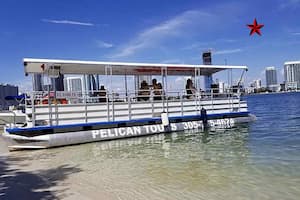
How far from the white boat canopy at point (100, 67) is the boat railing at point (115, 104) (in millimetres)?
1224

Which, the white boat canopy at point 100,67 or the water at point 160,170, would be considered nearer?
the water at point 160,170

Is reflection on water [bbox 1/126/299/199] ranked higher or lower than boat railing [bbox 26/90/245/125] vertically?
lower

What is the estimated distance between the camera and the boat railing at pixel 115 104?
13227mm

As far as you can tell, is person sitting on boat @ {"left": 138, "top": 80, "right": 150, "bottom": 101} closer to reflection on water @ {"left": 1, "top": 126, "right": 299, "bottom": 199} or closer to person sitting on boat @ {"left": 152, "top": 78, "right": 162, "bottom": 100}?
person sitting on boat @ {"left": 152, "top": 78, "right": 162, "bottom": 100}

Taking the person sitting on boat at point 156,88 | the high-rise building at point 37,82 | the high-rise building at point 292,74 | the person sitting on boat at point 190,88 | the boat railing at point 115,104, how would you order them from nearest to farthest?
the boat railing at point 115,104 < the high-rise building at point 37,82 < the person sitting on boat at point 156,88 < the person sitting on boat at point 190,88 < the high-rise building at point 292,74

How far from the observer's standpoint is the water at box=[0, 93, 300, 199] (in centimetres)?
634

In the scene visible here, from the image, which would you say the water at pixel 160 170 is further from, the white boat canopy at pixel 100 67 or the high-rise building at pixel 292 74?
the high-rise building at pixel 292 74

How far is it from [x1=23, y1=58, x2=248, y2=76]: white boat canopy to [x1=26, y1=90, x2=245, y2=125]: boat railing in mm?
1224

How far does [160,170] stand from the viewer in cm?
827

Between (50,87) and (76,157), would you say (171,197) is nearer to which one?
(76,157)

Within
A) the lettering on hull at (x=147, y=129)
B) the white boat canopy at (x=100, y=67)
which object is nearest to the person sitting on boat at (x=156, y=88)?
the white boat canopy at (x=100, y=67)

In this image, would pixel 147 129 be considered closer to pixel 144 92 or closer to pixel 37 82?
pixel 144 92

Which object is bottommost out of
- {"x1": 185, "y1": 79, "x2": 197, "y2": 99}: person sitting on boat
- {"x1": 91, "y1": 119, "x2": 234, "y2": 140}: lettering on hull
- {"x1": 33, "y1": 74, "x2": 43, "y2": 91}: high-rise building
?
{"x1": 91, "y1": 119, "x2": 234, "y2": 140}: lettering on hull

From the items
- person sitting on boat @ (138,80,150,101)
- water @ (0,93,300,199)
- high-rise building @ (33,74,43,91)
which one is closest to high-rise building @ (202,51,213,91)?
person sitting on boat @ (138,80,150,101)
